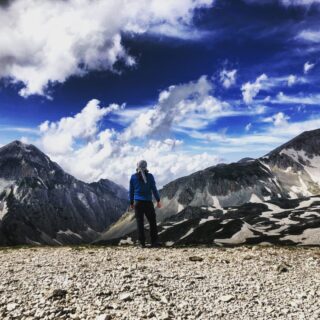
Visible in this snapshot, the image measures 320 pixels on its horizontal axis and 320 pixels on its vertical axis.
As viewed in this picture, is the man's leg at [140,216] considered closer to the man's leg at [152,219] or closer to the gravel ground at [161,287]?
the man's leg at [152,219]

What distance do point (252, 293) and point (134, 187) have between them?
36.8ft

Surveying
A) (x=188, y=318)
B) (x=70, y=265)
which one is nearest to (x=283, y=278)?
(x=188, y=318)

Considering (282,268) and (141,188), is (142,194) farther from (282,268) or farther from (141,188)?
(282,268)

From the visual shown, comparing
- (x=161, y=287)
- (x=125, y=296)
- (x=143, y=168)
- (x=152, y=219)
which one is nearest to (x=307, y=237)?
(x=152, y=219)

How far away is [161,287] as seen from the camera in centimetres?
1488

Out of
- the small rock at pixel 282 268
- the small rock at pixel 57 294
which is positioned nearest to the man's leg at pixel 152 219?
the small rock at pixel 282 268

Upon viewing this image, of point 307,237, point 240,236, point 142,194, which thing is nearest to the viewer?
point 142,194

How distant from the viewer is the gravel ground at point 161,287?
13.0 meters

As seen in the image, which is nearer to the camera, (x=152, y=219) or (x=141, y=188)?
(x=141, y=188)

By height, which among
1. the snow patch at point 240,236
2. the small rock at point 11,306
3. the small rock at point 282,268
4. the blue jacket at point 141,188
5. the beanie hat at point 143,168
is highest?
the beanie hat at point 143,168

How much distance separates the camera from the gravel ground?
42.7ft

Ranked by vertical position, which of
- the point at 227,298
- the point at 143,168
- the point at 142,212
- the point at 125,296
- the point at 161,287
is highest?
the point at 143,168

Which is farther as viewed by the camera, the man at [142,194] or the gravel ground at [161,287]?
the man at [142,194]

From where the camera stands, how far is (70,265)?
17.8 metres
